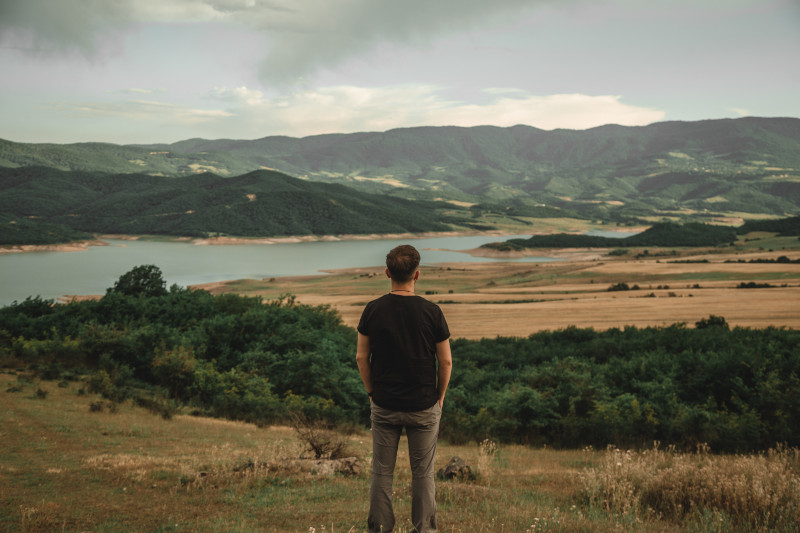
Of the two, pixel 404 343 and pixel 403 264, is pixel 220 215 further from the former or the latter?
pixel 404 343

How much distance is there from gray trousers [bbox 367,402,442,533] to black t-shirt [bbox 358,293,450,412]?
113 mm

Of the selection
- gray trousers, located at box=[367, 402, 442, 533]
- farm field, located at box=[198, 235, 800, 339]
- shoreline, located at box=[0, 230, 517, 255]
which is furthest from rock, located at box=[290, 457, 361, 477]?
shoreline, located at box=[0, 230, 517, 255]

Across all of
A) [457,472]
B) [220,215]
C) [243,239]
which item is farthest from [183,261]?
[457,472]

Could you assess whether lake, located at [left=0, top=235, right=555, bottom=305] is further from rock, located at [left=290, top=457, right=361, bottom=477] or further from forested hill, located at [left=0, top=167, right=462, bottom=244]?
rock, located at [left=290, top=457, right=361, bottom=477]

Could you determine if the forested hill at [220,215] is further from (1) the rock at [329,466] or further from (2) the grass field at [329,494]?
(1) the rock at [329,466]

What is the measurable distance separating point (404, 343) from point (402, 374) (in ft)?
0.83

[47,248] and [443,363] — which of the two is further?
[47,248]

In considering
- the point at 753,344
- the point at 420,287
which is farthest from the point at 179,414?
the point at 420,287

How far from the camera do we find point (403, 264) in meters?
4.27

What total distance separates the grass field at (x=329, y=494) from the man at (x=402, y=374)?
32.0 inches

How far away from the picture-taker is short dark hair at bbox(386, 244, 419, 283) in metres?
4.28

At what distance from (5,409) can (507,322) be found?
105 feet

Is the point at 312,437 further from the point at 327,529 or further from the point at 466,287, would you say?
the point at 466,287

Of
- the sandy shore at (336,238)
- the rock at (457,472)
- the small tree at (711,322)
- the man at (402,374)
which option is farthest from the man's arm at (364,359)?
the sandy shore at (336,238)
